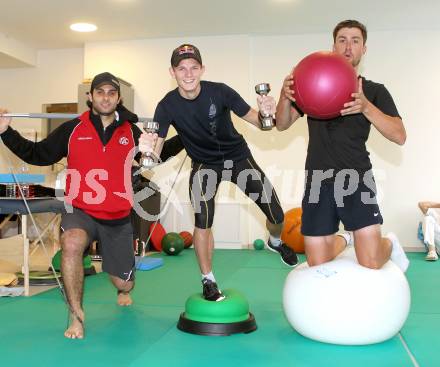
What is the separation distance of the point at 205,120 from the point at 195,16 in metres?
4.29

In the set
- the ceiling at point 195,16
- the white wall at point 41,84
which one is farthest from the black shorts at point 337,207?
the white wall at point 41,84

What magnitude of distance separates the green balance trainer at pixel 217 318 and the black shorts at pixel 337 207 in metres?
0.69

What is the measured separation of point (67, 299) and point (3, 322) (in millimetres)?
676

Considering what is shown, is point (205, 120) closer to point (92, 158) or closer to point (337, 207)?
point (92, 158)

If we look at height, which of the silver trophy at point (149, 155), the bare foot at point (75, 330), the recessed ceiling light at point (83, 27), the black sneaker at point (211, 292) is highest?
the recessed ceiling light at point (83, 27)

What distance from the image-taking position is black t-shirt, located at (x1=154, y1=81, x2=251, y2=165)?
3336 millimetres

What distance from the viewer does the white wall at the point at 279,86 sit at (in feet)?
25.6

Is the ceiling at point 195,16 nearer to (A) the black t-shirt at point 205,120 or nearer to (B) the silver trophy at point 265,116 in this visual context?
(A) the black t-shirt at point 205,120

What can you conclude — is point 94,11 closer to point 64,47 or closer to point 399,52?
point 64,47

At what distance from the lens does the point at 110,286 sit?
5.02 meters

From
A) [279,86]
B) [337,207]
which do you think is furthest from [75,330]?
[279,86]

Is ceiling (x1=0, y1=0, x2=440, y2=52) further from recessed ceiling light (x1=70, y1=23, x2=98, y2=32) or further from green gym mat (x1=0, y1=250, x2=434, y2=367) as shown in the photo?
green gym mat (x1=0, y1=250, x2=434, y2=367)

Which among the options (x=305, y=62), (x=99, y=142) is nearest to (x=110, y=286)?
(x=99, y=142)

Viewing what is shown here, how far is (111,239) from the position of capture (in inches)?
144
